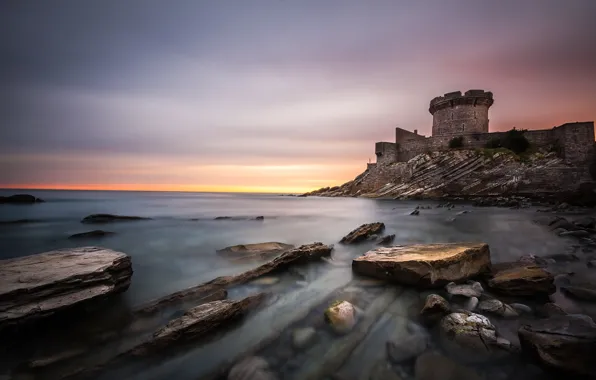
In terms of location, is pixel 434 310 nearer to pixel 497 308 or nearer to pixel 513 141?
pixel 497 308

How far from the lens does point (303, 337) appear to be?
10.5 ft

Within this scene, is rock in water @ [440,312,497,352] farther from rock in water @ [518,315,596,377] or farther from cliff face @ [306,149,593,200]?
cliff face @ [306,149,593,200]

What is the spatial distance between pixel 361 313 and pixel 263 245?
484cm

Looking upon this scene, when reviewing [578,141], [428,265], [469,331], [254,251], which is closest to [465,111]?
[578,141]

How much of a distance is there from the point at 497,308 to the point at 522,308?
43 centimetres

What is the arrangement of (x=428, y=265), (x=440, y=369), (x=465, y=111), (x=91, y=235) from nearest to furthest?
(x=440, y=369) → (x=428, y=265) → (x=91, y=235) → (x=465, y=111)

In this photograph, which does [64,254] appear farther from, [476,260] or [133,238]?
[476,260]

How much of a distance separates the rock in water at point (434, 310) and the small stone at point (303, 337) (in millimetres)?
1565

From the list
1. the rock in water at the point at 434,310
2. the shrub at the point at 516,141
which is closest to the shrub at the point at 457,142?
the shrub at the point at 516,141

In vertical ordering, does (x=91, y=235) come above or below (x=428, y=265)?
below

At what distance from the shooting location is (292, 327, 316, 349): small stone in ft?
10.1

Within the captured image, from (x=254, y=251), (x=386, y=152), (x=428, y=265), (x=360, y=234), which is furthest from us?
(x=386, y=152)

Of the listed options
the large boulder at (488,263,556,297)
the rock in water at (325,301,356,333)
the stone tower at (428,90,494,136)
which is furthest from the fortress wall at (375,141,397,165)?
the rock in water at (325,301,356,333)

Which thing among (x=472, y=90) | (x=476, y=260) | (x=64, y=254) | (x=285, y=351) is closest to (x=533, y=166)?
(x=472, y=90)
